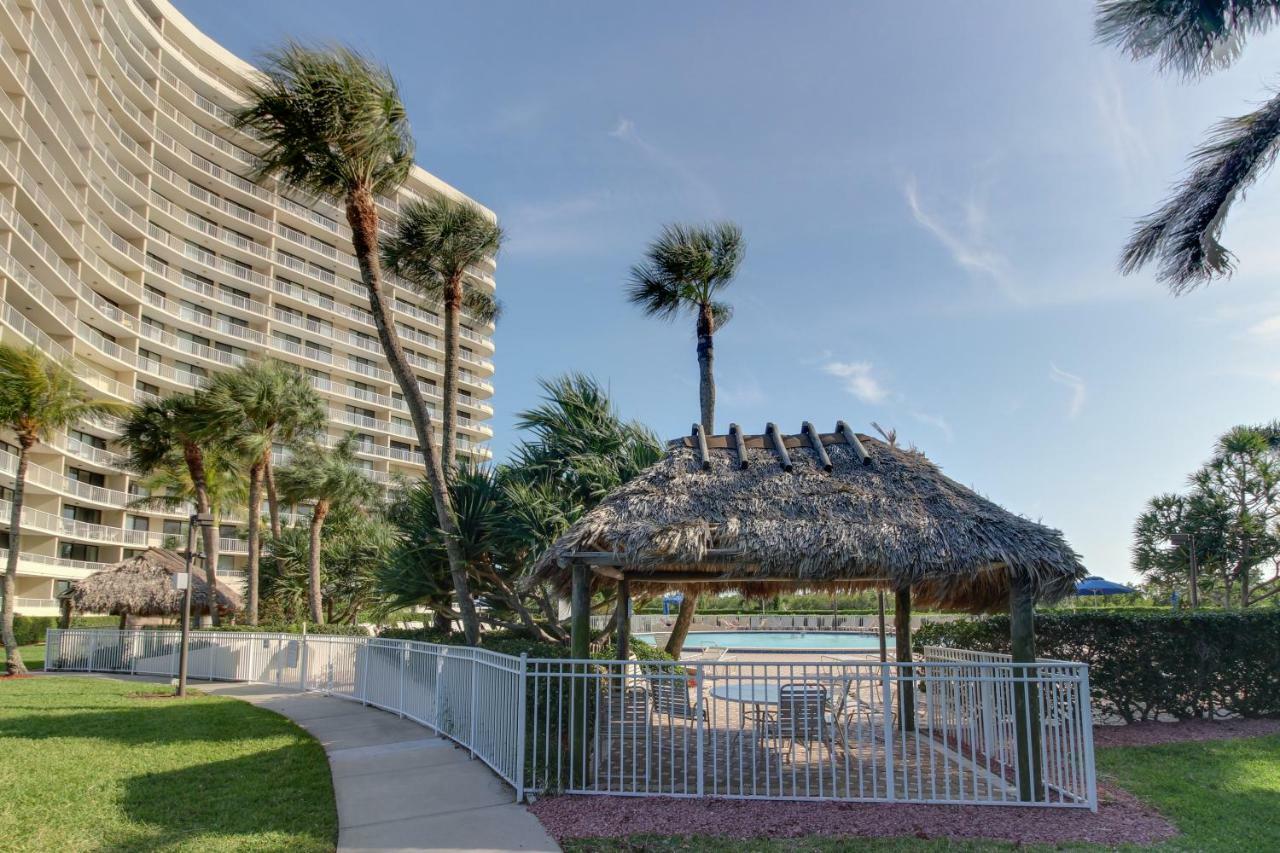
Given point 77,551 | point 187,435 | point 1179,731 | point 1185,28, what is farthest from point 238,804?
point 77,551

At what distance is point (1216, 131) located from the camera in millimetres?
12656

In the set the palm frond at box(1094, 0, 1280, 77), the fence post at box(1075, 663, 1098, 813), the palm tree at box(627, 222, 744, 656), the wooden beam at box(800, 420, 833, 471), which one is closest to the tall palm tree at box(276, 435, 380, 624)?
the palm tree at box(627, 222, 744, 656)

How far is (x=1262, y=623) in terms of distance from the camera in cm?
1166

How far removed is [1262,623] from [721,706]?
27.6ft

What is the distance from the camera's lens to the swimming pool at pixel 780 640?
1150 inches

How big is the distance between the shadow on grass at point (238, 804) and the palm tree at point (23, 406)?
1560 cm

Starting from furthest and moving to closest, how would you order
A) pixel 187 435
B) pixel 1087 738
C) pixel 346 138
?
1. pixel 187 435
2. pixel 346 138
3. pixel 1087 738

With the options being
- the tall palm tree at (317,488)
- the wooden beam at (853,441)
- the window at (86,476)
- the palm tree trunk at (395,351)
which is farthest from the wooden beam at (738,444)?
the window at (86,476)

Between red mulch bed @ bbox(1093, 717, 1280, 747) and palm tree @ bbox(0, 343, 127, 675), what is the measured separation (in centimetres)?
2359

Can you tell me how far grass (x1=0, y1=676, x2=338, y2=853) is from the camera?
20.9 feet

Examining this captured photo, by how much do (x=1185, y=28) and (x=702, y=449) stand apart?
Result: 33.1 feet

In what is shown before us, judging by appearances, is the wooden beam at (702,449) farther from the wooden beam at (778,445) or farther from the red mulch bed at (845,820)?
the red mulch bed at (845,820)

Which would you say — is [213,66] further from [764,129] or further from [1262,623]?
[1262,623]

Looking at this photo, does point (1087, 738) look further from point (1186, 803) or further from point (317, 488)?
point (317, 488)
